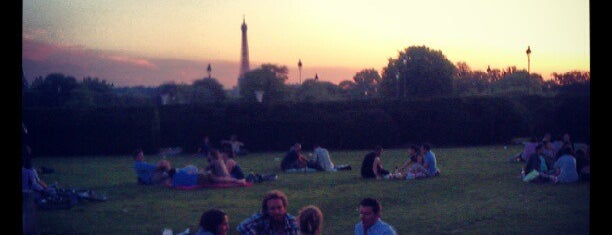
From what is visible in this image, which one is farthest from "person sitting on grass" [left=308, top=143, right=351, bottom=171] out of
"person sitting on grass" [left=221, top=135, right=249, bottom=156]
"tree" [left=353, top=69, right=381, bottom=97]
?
"tree" [left=353, top=69, right=381, bottom=97]

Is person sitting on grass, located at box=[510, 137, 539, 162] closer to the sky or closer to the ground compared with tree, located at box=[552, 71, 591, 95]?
closer to the ground

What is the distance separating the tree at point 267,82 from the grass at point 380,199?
60956 millimetres

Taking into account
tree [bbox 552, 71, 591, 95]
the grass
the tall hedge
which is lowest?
the grass

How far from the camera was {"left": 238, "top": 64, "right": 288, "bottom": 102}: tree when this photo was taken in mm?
82688

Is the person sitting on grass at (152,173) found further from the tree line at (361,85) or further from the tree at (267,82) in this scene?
the tree at (267,82)

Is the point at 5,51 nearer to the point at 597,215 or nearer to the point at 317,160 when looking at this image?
the point at 597,215

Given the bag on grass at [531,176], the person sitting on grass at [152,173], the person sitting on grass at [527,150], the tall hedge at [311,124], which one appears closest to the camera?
the bag on grass at [531,176]

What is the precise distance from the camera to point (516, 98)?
4219cm

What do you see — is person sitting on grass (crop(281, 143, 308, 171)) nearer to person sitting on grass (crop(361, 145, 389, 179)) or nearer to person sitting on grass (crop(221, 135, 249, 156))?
person sitting on grass (crop(361, 145, 389, 179))

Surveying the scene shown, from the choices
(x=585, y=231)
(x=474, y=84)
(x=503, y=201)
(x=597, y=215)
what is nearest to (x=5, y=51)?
(x=597, y=215)

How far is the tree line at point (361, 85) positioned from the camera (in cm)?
6391

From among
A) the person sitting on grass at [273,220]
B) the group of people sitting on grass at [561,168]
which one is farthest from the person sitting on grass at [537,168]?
the person sitting on grass at [273,220]

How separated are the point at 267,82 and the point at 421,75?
2138cm

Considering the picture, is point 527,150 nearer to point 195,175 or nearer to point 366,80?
point 195,175
